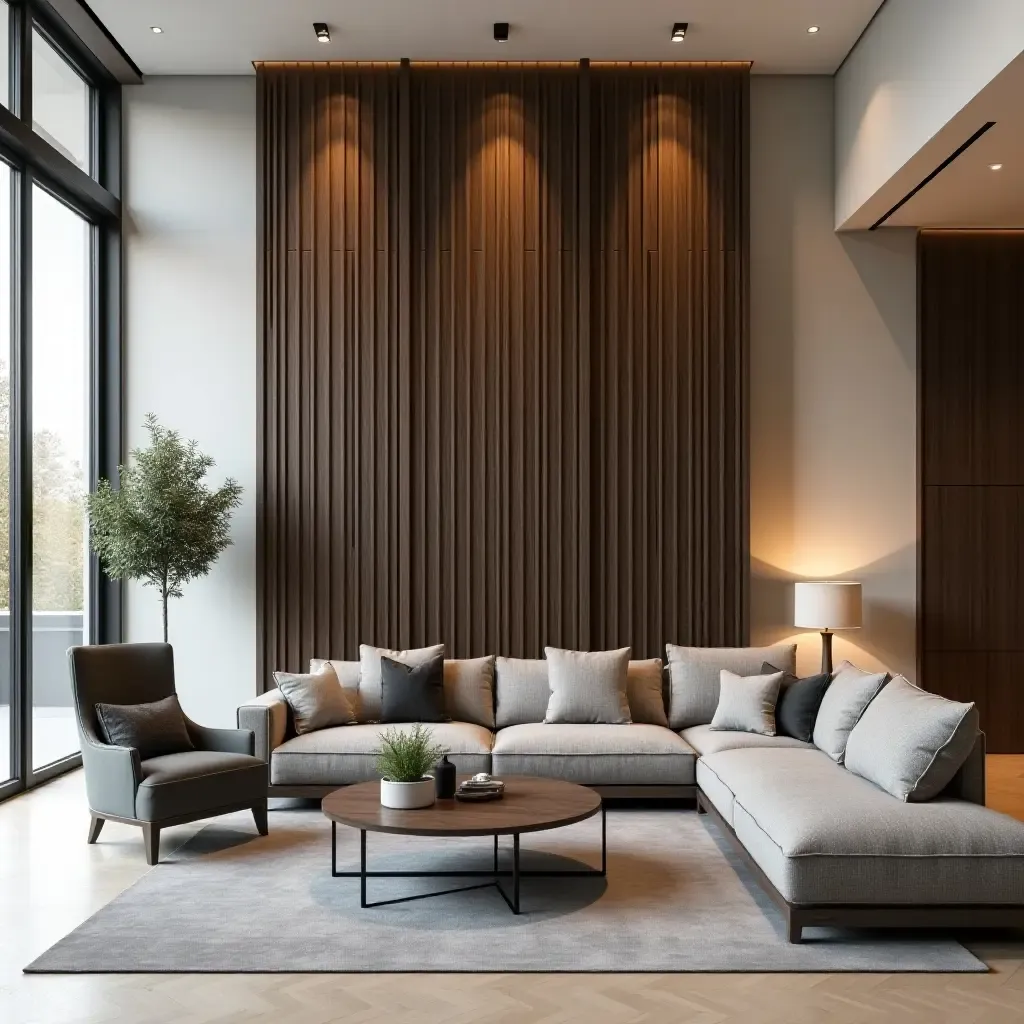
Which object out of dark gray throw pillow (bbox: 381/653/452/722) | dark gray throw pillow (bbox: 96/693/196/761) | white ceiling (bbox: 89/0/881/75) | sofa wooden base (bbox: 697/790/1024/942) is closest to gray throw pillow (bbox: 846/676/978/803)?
sofa wooden base (bbox: 697/790/1024/942)

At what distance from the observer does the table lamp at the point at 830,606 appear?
6.44 meters

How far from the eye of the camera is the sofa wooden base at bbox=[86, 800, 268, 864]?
4.79 meters

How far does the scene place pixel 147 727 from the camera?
17.1 ft

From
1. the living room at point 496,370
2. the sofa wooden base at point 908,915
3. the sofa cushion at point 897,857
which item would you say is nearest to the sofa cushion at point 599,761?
the living room at point 496,370

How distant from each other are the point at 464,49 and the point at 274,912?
524 cm

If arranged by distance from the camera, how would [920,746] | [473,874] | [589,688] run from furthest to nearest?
1. [589,688]
2. [473,874]
3. [920,746]

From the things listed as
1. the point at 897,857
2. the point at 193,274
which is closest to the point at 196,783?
the point at 897,857

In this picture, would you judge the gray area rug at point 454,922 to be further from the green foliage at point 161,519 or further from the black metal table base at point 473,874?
the green foliage at point 161,519

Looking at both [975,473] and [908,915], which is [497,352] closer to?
[975,473]

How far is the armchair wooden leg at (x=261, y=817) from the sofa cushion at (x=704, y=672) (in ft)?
7.94

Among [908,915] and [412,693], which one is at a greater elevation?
[412,693]

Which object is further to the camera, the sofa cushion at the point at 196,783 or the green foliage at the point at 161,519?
the green foliage at the point at 161,519

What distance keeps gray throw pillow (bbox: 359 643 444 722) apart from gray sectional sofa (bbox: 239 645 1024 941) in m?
0.08

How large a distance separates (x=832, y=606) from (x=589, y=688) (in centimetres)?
156
